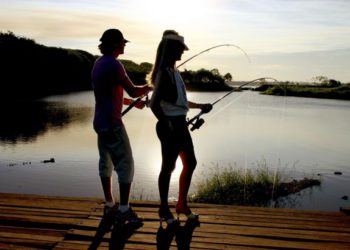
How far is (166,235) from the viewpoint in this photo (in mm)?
4832

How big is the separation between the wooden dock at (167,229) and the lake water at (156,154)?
640cm

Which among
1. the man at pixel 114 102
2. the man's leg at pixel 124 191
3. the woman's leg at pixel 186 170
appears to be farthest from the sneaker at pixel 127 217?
the woman's leg at pixel 186 170

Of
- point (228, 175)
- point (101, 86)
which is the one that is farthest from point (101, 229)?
point (228, 175)

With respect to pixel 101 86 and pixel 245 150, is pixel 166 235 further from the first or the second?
pixel 245 150

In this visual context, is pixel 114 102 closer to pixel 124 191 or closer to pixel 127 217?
pixel 124 191

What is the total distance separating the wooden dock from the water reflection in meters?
22.9

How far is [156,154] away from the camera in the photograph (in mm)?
24188

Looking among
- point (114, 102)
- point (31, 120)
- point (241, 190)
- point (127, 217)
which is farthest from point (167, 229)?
point (31, 120)

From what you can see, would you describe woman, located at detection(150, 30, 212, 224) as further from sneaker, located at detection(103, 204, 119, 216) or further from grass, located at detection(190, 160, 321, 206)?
grass, located at detection(190, 160, 321, 206)

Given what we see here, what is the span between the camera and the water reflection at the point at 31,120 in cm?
2996

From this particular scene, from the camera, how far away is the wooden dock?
15.1ft

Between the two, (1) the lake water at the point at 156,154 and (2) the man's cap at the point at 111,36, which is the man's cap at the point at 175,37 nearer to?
(2) the man's cap at the point at 111,36

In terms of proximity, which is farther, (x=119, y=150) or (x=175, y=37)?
(x=119, y=150)

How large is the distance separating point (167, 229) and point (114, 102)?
64.8 inches
